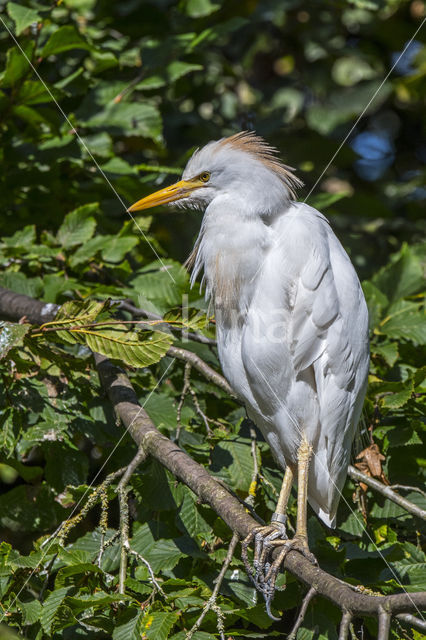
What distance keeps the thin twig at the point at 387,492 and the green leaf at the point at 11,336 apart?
3.68 ft

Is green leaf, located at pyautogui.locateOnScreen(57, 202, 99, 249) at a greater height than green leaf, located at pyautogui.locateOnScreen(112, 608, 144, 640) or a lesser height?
greater

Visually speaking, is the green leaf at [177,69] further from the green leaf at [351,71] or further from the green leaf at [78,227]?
the green leaf at [351,71]

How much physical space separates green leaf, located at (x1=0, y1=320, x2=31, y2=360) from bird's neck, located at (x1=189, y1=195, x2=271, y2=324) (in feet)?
2.38

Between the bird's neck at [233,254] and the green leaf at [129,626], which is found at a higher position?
the bird's neck at [233,254]

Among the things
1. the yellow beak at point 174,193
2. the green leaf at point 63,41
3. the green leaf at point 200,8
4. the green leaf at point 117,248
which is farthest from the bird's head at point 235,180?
the green leaf at point 200,8

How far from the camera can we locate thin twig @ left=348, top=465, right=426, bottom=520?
74.2 inches

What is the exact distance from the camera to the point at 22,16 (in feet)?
8.16

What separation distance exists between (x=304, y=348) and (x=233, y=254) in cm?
40

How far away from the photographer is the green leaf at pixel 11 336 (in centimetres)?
183

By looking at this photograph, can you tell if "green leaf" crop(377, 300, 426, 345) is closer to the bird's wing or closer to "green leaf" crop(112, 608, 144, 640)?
the bird's wing

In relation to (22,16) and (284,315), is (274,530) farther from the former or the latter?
(22,16)

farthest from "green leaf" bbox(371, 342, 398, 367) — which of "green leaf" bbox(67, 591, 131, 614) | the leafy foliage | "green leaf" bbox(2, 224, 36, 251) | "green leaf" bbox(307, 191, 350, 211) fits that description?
"green leaf" bbox(2, 224, 36, 251)

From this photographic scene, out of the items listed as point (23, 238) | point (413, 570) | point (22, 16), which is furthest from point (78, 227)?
point (413, 570)

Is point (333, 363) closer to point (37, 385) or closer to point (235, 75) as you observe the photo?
point (37, 385)
